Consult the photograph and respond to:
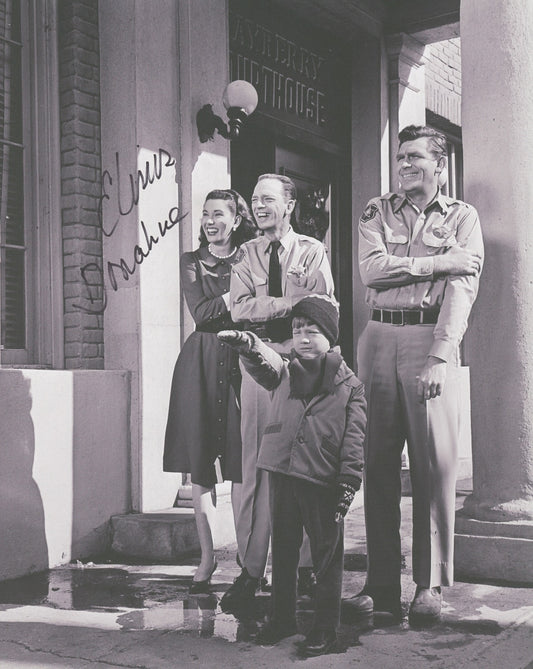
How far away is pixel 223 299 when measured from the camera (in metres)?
4.71

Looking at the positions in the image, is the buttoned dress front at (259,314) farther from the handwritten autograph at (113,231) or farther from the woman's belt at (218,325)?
the handwritten autograph at (113,231)

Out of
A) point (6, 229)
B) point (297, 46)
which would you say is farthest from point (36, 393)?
point (297, 46)

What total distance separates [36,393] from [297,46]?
14.2 ft

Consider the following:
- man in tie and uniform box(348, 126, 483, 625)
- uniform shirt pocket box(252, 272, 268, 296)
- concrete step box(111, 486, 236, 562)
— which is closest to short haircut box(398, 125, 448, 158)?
man in tie and uniform box(348, 126, 483, 625)

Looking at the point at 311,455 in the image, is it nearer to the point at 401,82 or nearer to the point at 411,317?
the point at 411,317

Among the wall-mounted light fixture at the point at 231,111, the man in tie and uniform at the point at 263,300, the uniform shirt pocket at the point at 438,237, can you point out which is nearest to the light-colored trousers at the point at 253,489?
the man in tie and uniform at the point at 263,300

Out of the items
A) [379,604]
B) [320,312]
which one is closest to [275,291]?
[320,312]

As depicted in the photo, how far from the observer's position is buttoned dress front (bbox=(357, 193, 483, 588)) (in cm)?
418

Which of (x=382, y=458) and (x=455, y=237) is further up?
(x=455, y=237)

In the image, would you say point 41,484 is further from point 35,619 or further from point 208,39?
point 208,39

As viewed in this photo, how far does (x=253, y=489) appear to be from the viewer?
4.40 m

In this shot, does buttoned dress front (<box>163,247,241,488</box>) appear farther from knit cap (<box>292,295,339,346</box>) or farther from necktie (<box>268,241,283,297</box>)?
knit cap (<box>292,295,339,346</box>)

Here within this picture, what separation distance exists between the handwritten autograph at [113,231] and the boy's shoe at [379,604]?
2682 millimetres

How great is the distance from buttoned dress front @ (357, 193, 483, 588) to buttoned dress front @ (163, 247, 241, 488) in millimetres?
810
